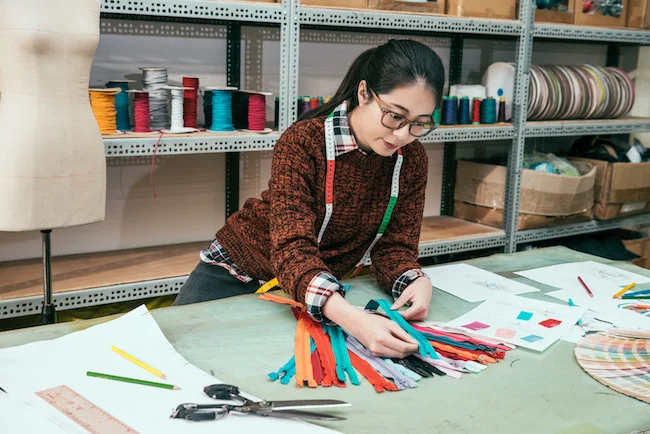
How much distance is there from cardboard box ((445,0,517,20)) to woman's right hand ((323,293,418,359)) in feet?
6.97

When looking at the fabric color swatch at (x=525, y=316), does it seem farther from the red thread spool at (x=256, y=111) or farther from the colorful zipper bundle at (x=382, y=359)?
the red thread spool at (x=256, y=111)

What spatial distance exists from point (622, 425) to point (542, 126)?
8.56ft

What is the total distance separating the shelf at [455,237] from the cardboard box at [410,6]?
104 cm

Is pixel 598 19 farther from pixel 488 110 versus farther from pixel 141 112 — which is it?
pixel 141 112

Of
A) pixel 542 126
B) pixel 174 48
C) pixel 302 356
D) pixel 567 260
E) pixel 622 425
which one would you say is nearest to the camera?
pixel 622 425

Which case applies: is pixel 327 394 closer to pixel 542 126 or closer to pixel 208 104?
pixel 208 104

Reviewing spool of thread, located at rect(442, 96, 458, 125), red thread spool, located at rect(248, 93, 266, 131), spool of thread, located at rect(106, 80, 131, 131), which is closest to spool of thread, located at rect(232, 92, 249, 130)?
red thread spool, located at rect(248, 93, 266, 131)

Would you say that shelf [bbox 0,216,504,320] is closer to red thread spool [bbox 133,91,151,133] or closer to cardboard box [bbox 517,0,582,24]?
red thread spool [bbox 133,91,151,133]

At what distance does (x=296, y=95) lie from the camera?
8.79 feet

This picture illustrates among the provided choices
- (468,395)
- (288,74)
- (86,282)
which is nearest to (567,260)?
(468,395)

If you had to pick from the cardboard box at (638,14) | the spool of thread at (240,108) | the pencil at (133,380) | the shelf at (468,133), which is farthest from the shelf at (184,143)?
the cardboard box at (638,14)

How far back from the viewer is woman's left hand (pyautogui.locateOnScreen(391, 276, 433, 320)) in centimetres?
141

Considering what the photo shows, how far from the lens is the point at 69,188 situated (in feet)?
6.73

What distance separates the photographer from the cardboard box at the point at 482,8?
3.06m
